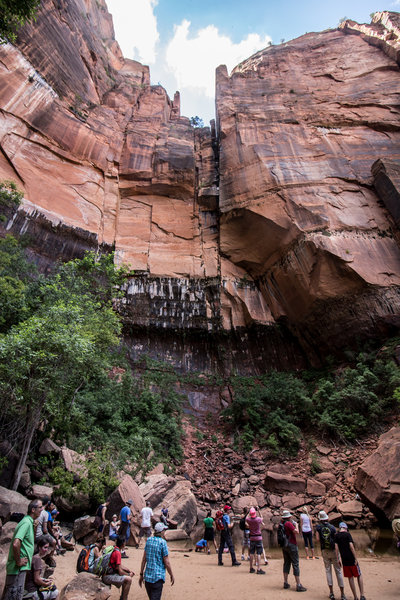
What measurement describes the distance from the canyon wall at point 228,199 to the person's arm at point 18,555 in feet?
47.6

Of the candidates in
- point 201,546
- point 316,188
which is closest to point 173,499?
point 201,546

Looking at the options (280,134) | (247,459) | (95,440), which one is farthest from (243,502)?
(280,134)

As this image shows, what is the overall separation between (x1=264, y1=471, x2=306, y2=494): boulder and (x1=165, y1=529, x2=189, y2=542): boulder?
3.97 meters

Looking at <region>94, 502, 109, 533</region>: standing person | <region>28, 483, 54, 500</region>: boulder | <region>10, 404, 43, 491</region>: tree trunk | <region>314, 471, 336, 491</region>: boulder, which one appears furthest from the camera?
<region>314, 471, 336, 491</region>: boulder

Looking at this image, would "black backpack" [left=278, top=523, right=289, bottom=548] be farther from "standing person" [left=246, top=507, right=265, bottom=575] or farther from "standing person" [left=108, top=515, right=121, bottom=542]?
"standing person" [left=108, top=515, right=121, bottom=542]

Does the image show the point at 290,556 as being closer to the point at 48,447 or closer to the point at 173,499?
the point at 173,499

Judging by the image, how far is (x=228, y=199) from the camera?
18844mm

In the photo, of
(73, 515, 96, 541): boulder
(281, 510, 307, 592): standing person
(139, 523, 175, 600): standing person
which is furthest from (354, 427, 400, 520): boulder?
(73, 515, 96, 541): boulder

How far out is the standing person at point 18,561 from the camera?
3047mm

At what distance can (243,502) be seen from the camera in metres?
10.2

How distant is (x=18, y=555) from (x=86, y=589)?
3.87ft

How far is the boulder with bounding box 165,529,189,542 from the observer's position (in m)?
7.81

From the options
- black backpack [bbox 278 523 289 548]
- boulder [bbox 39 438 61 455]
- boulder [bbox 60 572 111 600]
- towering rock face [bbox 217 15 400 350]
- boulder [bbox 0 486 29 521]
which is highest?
towering rock face [bbox 217 15 400 350]

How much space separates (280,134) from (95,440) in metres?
19.5
